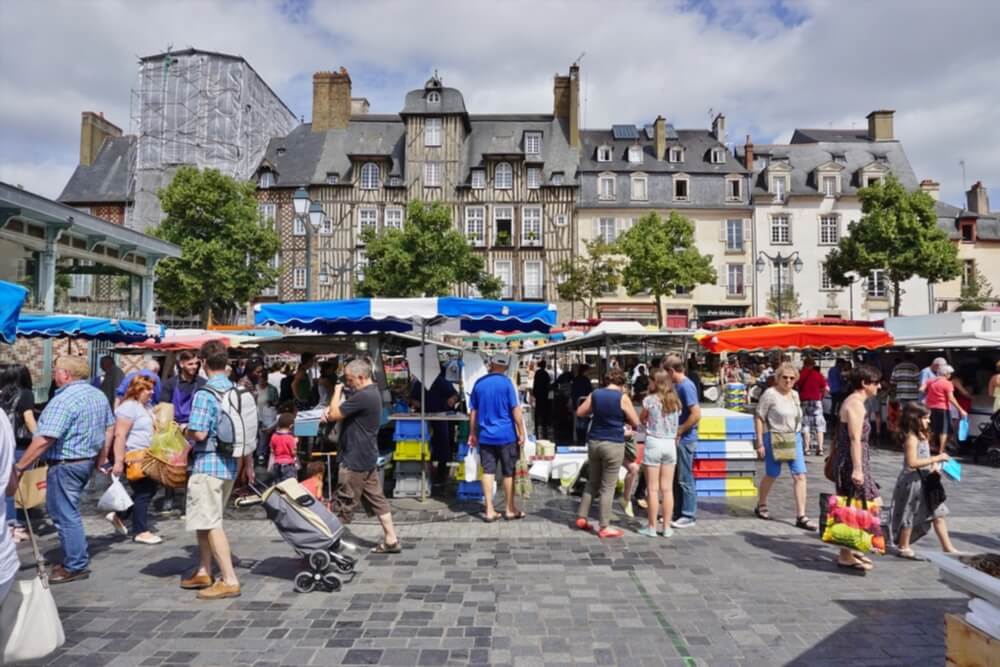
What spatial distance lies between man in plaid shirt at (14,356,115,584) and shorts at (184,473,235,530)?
3.64 feet

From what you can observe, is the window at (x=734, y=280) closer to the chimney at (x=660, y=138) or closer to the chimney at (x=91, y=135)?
the chimney at (x=660, y=138)

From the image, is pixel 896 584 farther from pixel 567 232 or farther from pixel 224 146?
pixel 224 146

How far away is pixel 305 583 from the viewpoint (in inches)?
189

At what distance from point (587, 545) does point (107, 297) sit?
20.0m

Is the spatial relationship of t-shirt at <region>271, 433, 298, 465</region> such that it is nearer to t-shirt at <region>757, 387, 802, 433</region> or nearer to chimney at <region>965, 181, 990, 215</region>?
t-shirt at <region>757, 387, 802, 433</region>

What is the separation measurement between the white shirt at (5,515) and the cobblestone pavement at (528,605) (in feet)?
4.25

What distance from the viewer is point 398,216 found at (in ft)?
120

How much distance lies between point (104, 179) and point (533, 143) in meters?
27.1

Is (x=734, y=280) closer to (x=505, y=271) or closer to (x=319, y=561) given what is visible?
(x=505, y=271)

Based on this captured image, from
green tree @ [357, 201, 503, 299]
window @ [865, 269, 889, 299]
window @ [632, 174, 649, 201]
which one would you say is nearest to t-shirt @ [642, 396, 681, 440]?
green tree @ [357, 201, 503, 299]

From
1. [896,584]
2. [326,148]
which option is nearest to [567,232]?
[326,148]

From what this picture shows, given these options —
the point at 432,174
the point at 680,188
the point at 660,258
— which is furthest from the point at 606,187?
the point at 432,174

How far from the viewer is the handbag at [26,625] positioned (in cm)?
277

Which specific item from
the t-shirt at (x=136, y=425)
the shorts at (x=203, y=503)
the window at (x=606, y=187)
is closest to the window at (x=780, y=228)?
the window at (x=606, y=187)
